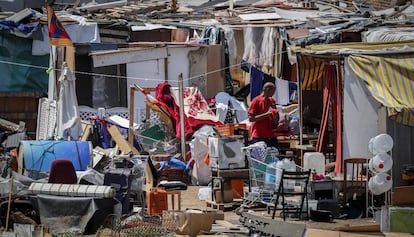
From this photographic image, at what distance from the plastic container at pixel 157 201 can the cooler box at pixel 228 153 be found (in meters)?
1.48

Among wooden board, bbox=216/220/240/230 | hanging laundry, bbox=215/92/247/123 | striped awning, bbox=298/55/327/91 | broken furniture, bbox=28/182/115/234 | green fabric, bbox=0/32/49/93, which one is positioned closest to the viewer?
broken furniture, bbox=28/182/115/234

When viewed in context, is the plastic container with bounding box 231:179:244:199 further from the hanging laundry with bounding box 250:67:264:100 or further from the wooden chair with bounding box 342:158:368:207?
the hanging laundry with bounding box 250:67:264:100

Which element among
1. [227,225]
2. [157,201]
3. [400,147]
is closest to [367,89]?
[400,147]

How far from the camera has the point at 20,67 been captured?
22859mm

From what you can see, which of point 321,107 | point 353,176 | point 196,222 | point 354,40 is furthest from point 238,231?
point 354,40

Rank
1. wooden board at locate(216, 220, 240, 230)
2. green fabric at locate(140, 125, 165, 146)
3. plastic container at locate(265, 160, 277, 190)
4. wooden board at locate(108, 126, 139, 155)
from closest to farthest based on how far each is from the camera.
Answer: wooden board at locate(216, 220, 240, 230) → plastic container at locate(265, 160, 277, 190) → wooden board at locate(108, 126, 139, 155) → green fabric at locate(140, 125, 165, 146)

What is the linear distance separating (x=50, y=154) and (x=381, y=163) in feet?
20.5

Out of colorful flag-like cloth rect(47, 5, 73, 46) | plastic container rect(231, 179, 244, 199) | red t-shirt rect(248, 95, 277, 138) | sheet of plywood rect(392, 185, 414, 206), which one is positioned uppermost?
colorful flag-like cloth rect(47, 5, 73, 46)

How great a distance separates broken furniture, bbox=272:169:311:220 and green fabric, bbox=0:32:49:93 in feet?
34.6

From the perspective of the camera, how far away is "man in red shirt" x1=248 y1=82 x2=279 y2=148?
1636 cm

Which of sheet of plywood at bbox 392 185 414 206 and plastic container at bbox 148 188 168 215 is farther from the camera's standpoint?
plastic container at bbox 148 188 168 215

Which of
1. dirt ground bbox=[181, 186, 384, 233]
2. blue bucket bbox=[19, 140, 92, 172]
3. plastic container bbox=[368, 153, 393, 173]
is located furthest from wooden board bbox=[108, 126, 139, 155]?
plastic container bbox=[368, 153, 393, 173]

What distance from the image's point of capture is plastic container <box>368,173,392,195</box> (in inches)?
538

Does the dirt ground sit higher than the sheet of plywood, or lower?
lower
